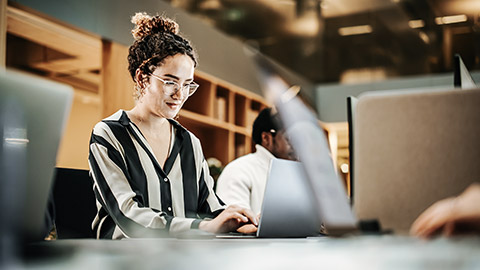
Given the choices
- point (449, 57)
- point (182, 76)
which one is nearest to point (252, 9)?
point (449, 57)

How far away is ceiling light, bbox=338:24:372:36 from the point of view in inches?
302

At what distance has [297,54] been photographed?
7922 mm

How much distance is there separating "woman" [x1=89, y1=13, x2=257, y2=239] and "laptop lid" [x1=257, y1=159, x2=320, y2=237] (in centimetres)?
10

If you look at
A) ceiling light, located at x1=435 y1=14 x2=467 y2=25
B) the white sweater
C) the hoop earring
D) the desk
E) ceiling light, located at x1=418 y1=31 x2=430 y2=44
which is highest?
ceiling light, located at x1=435 y1=14 x2=467 y2=25

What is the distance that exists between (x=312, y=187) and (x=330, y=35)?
24.4ft

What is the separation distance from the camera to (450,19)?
6.98 meters

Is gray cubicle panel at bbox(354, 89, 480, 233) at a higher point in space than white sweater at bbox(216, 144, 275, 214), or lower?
higher

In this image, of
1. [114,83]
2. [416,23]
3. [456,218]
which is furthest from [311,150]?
[416,23]

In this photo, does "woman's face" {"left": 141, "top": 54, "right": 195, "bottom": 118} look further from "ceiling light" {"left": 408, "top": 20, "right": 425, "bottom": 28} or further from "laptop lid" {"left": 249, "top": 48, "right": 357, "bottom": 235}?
"ceiling light" {"left": 408, "top": 20, "right": 425, "bottom": 28}

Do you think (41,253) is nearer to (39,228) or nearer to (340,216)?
(39,228)

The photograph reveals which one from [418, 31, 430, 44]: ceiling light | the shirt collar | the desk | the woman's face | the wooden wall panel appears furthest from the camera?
[418, 31, 430, 44]: ceiling light

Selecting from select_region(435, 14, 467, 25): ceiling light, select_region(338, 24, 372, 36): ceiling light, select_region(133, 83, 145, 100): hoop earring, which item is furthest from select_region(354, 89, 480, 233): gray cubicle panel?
select_region(338, 24, 372, 36): ceiling light

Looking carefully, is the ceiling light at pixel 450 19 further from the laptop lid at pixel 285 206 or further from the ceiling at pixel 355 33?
the laptop lid at pixel 285 206

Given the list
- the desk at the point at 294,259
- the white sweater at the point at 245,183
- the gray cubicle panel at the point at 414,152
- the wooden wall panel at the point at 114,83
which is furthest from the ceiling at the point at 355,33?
the desk at the point at 294,259
